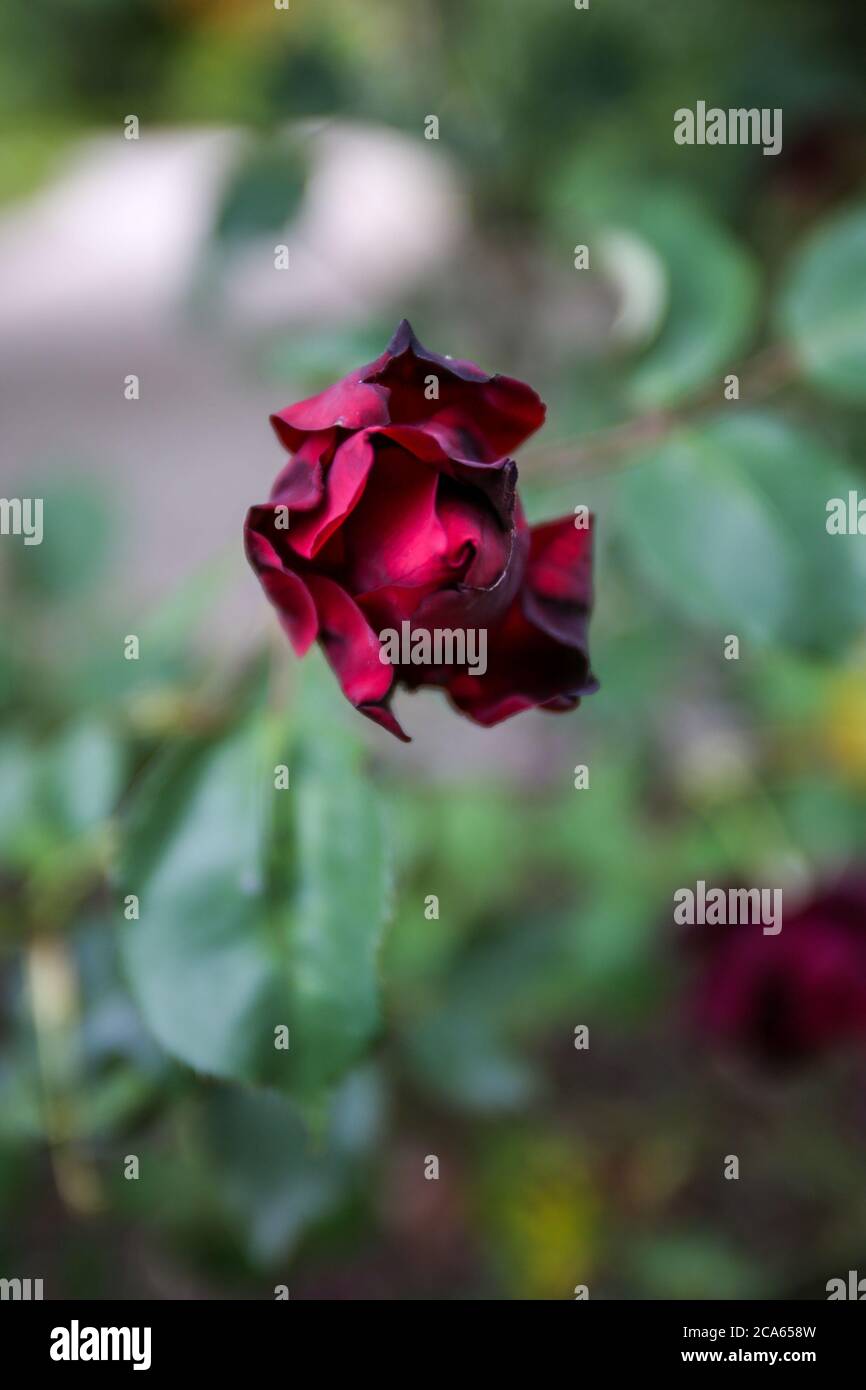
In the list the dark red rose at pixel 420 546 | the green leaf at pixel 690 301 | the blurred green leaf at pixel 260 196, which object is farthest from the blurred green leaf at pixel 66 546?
the dark red rose at pixel 420 546

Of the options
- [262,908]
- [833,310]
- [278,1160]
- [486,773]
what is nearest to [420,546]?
[262,908]

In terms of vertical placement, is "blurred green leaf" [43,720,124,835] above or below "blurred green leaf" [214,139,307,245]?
below

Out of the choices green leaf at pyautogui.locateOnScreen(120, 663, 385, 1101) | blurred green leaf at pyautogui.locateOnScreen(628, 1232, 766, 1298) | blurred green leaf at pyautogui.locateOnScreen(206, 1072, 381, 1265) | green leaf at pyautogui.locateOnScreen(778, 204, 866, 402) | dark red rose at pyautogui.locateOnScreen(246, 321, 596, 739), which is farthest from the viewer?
blurred green leaf at pyautogui.locateOnScreen(628, 1232, 766, 1298)

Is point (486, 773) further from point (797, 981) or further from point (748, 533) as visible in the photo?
point (748, 533)

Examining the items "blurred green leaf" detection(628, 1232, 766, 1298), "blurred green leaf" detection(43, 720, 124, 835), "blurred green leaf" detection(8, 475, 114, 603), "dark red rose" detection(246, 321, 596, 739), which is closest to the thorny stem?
"dark red rose" detection(246, 321, 596, 739)

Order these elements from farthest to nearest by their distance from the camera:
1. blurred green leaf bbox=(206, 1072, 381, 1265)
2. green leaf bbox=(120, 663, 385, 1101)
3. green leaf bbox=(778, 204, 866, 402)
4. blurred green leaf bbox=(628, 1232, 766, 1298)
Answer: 1. blurred green leaf bbox=(628, 1232, 766, 1298)
2. blurred green leaf bbox=(206, 1072, 381, 1265)
3. green leaf bbox=(778, 204, 866, 402)
4. green leaf bbox=(120, 663, 385, 1101)

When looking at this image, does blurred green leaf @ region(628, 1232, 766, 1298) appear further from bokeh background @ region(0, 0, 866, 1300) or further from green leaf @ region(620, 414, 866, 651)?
green leaf @ region(620, 414, 866, 651)

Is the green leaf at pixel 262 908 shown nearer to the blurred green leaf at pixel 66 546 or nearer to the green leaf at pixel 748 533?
the green leaf at pixel 748 533
